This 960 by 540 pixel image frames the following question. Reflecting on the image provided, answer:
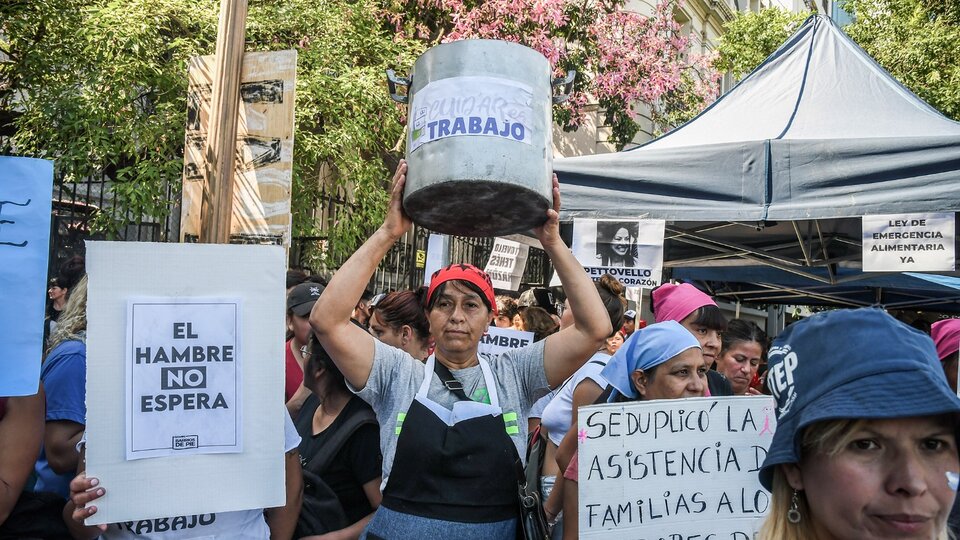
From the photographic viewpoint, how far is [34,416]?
230 cm

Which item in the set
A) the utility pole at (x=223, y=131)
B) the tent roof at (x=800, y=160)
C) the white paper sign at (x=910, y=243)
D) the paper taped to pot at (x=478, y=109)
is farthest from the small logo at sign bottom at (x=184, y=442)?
the white paper sign at (x=910, y=243)

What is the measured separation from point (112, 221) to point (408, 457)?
507 cm

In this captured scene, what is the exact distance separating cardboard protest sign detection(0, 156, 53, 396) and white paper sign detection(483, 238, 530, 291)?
5.40 meters

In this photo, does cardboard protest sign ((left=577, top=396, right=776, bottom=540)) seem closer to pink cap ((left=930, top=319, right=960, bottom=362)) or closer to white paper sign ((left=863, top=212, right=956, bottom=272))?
pink cap ((left=930, top=319, right=960, bottom=362))

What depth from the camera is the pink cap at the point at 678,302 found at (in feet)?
15.1

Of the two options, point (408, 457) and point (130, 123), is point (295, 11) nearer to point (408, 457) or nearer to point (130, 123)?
point (130, 123)

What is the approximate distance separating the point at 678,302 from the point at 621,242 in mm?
971

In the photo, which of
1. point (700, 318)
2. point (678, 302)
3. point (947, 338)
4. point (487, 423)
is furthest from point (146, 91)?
point (947, 338)

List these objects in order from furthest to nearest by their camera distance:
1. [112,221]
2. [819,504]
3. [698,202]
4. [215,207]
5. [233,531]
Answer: [112,221]
[698,202]
[215,207]
[233,531]
[819,504]

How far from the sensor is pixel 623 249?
5590 mm

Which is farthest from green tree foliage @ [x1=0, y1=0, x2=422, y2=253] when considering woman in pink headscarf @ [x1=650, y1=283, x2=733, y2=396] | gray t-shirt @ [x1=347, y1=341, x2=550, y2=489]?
gray t-shirt @ [x1=347, y1=341, x2=550, y2=489]

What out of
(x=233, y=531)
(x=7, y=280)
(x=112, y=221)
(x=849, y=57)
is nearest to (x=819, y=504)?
(x=233, y=531)

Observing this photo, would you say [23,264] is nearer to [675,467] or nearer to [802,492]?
[802,492]

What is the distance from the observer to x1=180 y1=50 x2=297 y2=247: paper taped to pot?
3.99m
